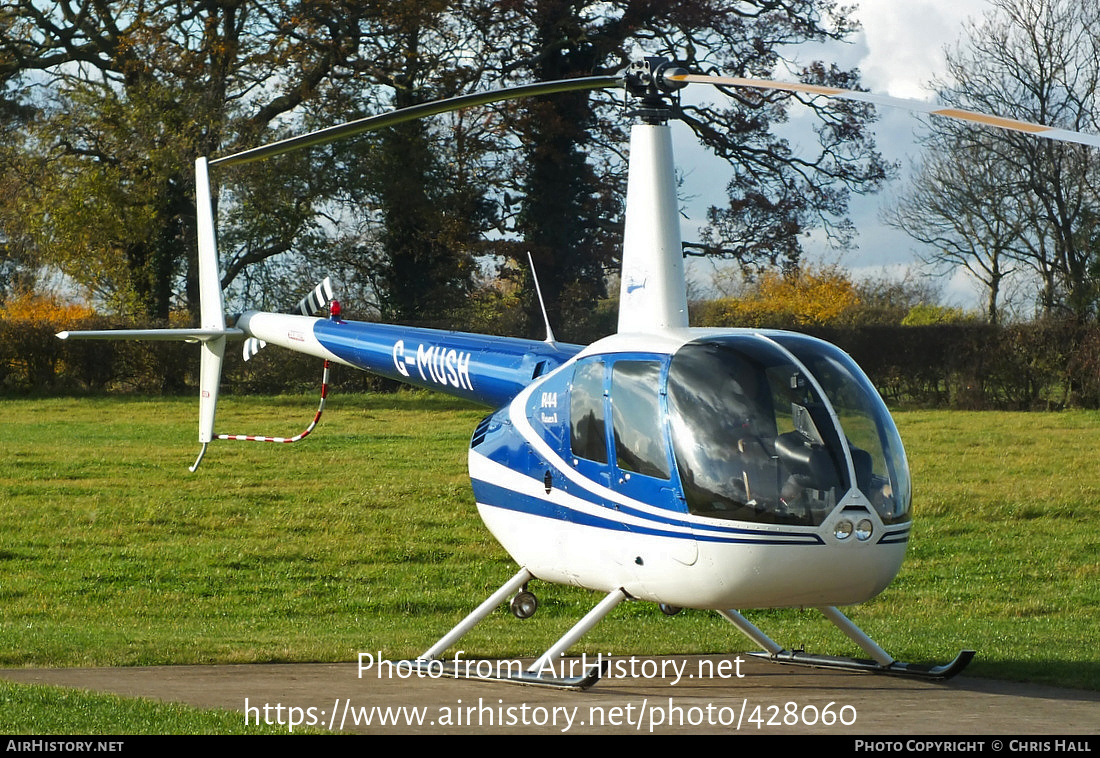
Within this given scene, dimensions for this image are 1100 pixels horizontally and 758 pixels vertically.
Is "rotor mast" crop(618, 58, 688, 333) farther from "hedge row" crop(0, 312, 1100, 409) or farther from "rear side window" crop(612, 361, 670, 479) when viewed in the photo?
"hedge row" crop(0, 312, 1100, 409)

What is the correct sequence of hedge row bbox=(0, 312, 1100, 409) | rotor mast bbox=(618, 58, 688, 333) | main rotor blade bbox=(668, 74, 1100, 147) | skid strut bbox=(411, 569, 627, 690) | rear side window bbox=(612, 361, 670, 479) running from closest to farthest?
main rotor blade bbox=(668, 74, 1100, 147) < rear side window bbox=(612, 361, 670, 479) < skid strut bbox=(411, 569, 627, 690) < rotor mast bbox=(618, 58, 688, 333) < hedge row bbox=(0, 312, 1100, 409)

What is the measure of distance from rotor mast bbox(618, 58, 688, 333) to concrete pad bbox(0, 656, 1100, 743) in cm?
222

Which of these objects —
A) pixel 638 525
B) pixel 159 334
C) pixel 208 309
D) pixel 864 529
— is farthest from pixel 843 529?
pixel 208 309

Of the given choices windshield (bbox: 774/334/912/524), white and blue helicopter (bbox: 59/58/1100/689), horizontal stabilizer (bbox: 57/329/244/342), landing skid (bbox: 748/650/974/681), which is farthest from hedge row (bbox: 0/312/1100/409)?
windshield (bbox: 774/334/912/524)

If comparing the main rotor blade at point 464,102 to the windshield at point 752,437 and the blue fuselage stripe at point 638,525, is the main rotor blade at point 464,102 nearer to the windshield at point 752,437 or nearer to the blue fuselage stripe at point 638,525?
the windshield at point 752,437

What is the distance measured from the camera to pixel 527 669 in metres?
7.74

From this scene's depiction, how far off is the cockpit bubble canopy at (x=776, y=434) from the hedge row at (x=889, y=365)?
22.9 m

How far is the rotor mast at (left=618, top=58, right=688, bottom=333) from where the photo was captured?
7.37m

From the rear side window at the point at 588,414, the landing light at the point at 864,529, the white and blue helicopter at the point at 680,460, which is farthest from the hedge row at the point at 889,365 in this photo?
the landing light at the point at 864,529

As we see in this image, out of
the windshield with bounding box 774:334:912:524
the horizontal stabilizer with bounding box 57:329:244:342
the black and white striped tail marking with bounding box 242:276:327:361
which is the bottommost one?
the windshield with bounding box 774:334:912:524

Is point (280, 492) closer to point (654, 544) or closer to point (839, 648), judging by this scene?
point (839, 648)

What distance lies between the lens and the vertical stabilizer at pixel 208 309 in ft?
39.2

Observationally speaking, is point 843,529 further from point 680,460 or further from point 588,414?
point 588,414

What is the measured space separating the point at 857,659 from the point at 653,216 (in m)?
3.21
